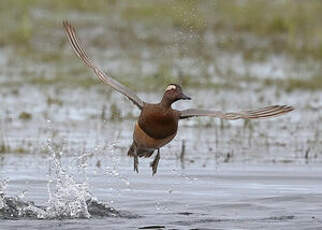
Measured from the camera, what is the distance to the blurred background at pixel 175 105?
9.13 meters

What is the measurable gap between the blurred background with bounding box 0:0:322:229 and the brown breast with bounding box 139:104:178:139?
2.27 ft

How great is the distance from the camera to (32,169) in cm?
1037

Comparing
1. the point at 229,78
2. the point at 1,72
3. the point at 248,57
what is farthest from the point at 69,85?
the point at 248,57

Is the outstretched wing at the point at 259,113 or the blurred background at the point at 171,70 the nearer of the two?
the outstretched wing at the point at 259,113

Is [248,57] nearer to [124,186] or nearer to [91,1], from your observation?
[91,1]

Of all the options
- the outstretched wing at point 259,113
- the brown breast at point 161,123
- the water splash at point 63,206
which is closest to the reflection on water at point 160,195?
the water splash at point 63,206

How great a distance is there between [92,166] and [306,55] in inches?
335

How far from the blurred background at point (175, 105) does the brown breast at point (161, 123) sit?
2.27 ft

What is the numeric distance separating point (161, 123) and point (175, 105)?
5897 mm

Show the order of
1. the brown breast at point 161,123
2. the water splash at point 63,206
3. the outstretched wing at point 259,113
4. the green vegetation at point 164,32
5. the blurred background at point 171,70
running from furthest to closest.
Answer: the green vegetation at point 164,32
the blurred background at point 171,70
the water splash at point 63,206
the brown breast at point 161,123
the outstretched wing at point 259,113

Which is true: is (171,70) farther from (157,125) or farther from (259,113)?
(259,113)

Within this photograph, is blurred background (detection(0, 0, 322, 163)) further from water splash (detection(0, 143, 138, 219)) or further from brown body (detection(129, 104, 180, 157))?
brown body (detection(129, 104, 180, 157))

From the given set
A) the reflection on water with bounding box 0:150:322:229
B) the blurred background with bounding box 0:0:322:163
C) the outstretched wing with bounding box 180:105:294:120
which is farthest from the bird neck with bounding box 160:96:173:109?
the blurred background with bounding box 0:0:322:163

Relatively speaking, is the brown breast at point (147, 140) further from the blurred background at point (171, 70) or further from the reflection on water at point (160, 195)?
the blurred background at point (171, 70)
